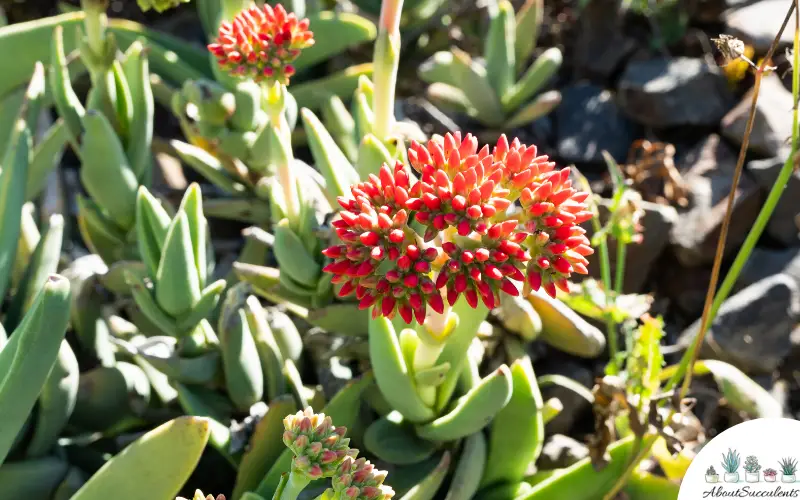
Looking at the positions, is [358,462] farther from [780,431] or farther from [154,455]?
[780,431]

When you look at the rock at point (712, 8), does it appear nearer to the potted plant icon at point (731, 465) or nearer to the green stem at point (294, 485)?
the potted plant icon at point (731, 465)

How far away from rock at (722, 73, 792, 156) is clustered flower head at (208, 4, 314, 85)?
102 cm

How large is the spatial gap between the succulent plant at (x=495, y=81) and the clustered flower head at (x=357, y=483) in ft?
3.46

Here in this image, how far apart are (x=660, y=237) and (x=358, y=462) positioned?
101 cm

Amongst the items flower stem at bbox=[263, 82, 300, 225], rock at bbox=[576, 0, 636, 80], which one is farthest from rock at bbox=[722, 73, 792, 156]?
flower stem at bbox=[263, 82, 300, 225]

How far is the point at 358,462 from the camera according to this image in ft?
2.59

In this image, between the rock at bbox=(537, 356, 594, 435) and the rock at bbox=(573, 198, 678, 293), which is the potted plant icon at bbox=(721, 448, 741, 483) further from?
the rock at bbox=(573, 198, 678, 293)

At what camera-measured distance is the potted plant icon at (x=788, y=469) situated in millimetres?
978

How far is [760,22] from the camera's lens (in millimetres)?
1870

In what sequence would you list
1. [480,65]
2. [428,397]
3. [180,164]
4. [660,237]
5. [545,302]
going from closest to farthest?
[428,397] → [545,302] → [660,237] → [180,164] → [480,65]

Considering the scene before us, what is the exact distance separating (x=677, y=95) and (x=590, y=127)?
0.19m

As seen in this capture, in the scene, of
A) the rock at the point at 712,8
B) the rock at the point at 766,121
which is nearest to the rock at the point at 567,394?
the rock at the point at 766,121

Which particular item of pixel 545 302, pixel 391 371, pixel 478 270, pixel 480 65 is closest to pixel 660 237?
pixel 545 302

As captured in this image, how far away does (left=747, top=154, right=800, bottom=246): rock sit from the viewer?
1.62m
